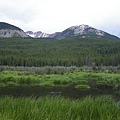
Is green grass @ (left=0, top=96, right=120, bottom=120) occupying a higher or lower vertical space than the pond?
higher

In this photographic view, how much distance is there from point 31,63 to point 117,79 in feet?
291

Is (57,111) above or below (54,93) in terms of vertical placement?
above

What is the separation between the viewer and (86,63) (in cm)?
15175

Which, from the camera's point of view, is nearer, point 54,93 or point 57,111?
point 57,111

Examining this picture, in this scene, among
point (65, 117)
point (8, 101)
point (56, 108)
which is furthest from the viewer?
point (8, 101)

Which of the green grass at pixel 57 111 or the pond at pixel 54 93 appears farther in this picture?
the pond at pixel 54 93

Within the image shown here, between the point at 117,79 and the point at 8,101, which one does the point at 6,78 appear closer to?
the point at 117,79

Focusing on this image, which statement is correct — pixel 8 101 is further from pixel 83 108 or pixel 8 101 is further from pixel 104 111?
pixel 104 111

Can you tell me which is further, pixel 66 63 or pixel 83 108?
pixel 66 63

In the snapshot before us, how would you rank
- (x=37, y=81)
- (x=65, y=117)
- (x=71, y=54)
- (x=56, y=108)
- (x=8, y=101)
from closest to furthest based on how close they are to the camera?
(x=65, y=117) → (x=56, y=108) → (x=8, y=101) → (x=37, y=81) → (x=71, y=54)

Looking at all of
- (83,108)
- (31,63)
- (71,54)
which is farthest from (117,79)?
(71,54)

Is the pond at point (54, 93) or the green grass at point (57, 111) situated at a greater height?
the green grass at point (57, 111)

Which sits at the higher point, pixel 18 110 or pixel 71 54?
pixel 71 54

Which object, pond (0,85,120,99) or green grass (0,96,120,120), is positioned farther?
pond (0,85,120,99)
